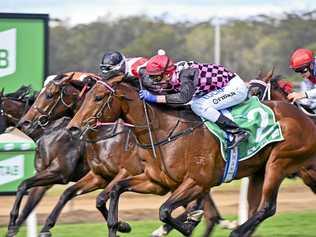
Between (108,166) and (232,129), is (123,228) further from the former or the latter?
(232,129)

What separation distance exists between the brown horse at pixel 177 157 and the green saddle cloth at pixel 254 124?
90 mm

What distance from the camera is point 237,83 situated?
969 centimetres

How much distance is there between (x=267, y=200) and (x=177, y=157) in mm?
1086

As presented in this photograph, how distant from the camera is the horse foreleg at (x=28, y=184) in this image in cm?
1038

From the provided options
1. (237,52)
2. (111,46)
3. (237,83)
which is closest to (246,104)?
(237,83)

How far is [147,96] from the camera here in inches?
368

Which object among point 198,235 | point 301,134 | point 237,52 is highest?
point 301,134

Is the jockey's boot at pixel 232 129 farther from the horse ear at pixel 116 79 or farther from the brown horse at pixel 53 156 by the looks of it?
the brown horse at pixel 53 156

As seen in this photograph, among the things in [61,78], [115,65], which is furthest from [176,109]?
[61,78]

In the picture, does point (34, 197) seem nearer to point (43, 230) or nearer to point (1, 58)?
point (43, 230)

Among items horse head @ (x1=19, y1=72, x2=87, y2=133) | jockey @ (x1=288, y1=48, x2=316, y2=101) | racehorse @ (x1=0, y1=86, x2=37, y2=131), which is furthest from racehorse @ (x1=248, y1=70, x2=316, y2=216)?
racehorse @ (x1=0, y1=86, x2=37, y2=131)

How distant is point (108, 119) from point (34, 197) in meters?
1.96

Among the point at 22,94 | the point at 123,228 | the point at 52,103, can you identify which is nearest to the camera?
the point at 123,228

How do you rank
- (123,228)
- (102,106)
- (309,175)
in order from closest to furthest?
(102,106) < (123,228) < (309,175)
